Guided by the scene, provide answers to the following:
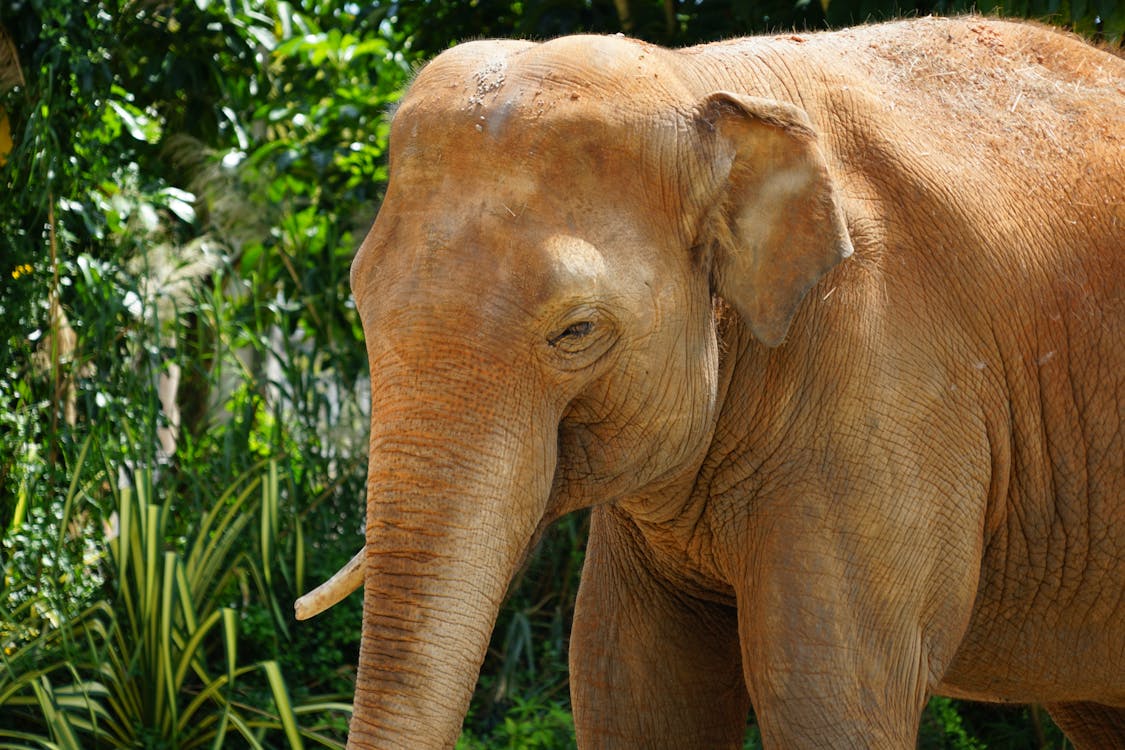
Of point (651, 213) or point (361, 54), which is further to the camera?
point (361, 54)

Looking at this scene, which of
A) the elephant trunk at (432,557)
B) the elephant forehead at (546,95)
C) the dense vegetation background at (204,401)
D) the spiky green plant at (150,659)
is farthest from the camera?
the dense vegetation background at (204,401)

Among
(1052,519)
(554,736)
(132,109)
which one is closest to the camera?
(1052,519)

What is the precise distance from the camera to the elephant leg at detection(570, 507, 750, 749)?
3412mm

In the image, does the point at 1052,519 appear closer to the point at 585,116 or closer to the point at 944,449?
the point at 944,449

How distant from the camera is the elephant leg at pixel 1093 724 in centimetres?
389

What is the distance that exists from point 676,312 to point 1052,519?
94cm

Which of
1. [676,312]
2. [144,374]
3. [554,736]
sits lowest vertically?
[554,736]

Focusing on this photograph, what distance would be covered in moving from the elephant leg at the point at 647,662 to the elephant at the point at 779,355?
15 centimetres

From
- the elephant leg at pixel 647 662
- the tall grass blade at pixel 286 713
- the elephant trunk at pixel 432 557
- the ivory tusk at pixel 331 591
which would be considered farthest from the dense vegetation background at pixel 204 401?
the elephant trunk at pixel 432 557

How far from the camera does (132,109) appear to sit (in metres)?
7.04

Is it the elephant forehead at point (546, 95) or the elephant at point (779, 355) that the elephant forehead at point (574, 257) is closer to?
the elephant at point (779, 355)

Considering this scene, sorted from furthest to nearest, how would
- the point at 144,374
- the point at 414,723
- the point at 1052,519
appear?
the point at 144,374 → the point at 1052,519 → the point at 414,723

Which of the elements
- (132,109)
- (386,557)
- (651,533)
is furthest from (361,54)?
(386,557)

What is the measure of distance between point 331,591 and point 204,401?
498 centimetres
